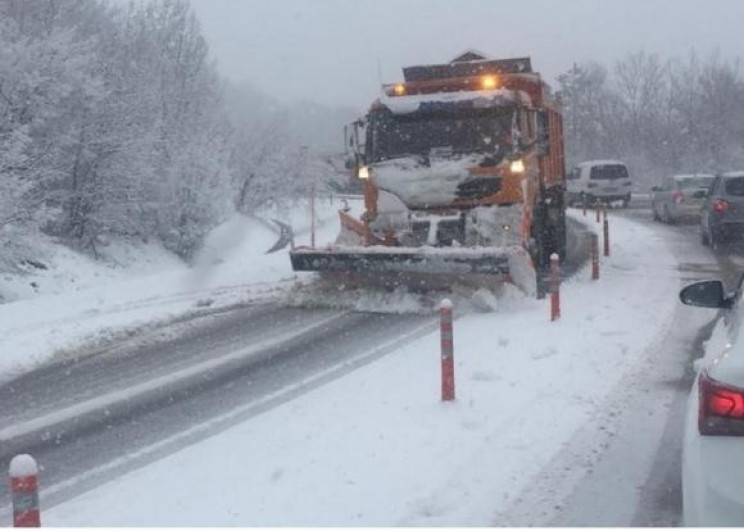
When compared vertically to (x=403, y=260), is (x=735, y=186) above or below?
above

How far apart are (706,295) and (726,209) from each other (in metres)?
15.1

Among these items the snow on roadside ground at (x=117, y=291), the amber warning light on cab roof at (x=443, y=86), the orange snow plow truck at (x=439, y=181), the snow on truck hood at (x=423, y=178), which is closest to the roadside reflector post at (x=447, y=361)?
the orange snow plow truck at (x=439, y=181)

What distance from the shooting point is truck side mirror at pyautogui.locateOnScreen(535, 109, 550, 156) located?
13.9 meters

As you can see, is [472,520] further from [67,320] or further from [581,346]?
[67,320]

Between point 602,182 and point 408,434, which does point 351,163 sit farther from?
point 602,182

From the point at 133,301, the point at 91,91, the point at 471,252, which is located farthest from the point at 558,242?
the point at 91,91

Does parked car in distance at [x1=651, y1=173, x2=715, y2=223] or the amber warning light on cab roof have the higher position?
the amber warning light on cab roof

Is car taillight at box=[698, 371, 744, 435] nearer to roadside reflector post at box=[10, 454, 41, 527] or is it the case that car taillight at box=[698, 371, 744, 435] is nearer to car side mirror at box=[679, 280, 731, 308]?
car side mirror at box=[679, 280, 731, 308]

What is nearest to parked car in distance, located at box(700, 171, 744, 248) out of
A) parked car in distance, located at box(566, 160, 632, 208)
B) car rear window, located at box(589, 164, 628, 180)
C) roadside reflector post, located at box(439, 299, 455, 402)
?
roadside reflector post, located at box(439, 299, 455, 402)

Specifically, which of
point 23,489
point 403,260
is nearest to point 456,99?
point 403,260

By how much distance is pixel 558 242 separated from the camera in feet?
56.1

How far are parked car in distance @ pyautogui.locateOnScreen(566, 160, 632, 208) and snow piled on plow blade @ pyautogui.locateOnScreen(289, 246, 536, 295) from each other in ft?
86.0

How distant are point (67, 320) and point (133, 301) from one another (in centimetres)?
187

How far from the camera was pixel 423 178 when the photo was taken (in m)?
12.9
